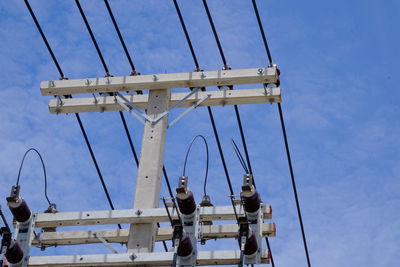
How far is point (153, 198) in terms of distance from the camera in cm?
1176

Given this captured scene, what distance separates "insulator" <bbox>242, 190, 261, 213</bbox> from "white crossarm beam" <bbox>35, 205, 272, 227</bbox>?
0.17m

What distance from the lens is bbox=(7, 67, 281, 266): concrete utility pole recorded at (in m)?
11.0

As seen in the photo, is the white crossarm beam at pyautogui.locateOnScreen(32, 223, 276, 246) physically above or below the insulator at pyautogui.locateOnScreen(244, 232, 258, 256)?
above

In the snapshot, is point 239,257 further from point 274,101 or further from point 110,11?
point 110,11

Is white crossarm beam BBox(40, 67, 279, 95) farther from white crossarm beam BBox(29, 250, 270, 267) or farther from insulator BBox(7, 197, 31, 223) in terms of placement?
white crossarm beam BBox(29, 250, 270, 267)

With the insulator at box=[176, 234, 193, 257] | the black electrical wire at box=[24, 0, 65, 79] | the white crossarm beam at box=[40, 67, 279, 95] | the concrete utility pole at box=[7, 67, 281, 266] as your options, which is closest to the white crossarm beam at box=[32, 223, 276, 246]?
the concrete utility pole at box=[7, 67, 281, 266]

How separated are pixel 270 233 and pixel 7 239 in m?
2.89

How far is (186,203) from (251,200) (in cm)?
71

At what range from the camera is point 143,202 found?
11.7 m

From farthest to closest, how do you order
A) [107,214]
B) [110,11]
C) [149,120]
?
[110,11] → [149,120] → [107,214]

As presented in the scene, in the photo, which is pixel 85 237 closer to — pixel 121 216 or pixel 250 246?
pixel 121 216

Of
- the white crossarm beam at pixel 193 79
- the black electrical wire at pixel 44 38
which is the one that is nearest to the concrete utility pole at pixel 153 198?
the white crossarm beam at pixel 193 79

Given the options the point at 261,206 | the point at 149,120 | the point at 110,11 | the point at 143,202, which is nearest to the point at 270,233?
the point at 261,206

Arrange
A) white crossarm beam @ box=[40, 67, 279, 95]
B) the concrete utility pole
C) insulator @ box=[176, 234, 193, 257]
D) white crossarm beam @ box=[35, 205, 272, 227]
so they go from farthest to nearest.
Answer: white crossarm beam @ box=[40, 67, 279, 95] < white crossarm beam @ box=[35, 205, 272, 227] < the concrete utility pole < insulator @ box=[176, 234, 193, 257]
